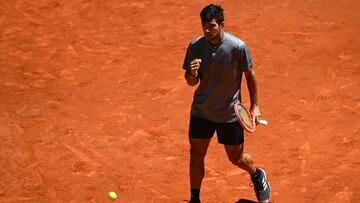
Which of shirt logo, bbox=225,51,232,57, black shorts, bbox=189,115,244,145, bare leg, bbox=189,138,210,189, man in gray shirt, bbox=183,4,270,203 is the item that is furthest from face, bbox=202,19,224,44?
bare leg, bbox=189,138,210,189

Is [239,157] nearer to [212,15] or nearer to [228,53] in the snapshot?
[228,53]

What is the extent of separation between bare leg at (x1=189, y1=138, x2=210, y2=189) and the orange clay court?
0.62 m

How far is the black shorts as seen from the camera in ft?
20.2

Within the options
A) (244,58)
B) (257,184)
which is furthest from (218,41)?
(257,184)

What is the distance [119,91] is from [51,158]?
2020 millimetres

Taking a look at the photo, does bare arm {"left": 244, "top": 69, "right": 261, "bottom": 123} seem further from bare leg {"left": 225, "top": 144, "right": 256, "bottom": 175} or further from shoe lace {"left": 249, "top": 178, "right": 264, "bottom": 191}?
shoe lace {"left": 249, "top": 178, "right": 264, "bottom": 191}

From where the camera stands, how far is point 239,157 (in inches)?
251

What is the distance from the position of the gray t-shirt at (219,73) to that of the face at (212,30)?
9cm

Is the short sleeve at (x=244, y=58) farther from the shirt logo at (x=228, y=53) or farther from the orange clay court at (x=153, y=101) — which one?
the orange clay court at (x=153, y=101)

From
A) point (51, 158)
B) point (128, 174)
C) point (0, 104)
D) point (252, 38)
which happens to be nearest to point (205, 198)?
point (128, 174)

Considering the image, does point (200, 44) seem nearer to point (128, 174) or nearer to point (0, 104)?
point (128, 174)

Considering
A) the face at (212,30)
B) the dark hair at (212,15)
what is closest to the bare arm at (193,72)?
the face at (212,30)

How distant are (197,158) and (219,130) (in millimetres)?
411

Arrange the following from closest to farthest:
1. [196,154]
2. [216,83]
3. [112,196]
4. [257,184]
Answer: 1. [216,83]
2. [196,154]
3. [257,184]
4. [112,196]
